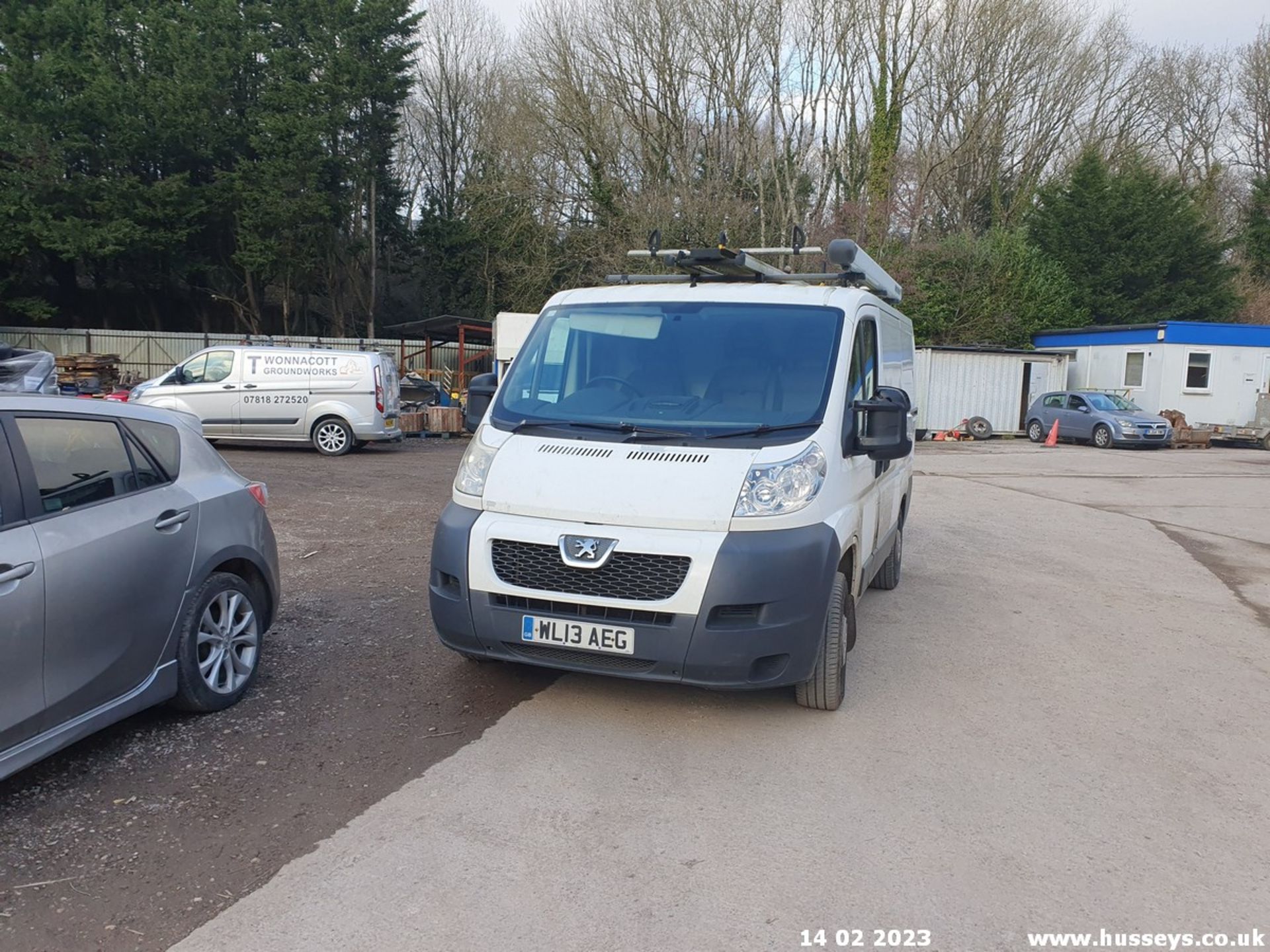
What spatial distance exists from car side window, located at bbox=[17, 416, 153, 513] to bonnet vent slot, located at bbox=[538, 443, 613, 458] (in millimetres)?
1818

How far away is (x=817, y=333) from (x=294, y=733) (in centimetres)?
330

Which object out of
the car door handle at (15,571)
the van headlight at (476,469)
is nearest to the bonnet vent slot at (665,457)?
the van headlight at (476,469)

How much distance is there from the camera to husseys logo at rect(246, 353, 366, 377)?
54.4 feet

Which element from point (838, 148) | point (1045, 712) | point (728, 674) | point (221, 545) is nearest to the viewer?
point (728, 674)

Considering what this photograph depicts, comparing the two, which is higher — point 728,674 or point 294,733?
point 728,674

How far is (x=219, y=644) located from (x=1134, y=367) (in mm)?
31291

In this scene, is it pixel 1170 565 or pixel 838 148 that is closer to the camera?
pixel 1170 565

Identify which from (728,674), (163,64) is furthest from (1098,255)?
(728,674)

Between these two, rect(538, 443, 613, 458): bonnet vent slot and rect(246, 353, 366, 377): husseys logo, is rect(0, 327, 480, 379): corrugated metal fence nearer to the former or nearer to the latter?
rect(246, 353, 366, 377): husseys logo

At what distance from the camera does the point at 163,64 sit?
112 feet

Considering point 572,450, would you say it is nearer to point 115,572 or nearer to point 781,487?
point 781,487

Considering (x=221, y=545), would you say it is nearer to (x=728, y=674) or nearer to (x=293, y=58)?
(x=728, y=674)

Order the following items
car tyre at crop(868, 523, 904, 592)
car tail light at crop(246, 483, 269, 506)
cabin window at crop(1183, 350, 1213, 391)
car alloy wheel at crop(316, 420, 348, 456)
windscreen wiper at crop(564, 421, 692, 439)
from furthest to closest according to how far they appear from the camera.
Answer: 1. cabin window at crop(1183, 350, 1213, 391)
2. car alloy wheel at crop(316, 420, 348, 456)
3. car tyre at crop(868, 523, 904, 592)
4. car tail light at crop(246, 483, 269, 506)
5. windscreen wiper at crop(564, 421, 692, 439)

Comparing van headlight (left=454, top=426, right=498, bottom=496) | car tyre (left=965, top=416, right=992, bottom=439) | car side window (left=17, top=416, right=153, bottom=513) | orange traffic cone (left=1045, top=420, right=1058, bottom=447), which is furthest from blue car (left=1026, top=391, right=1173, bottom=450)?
car side window (left=17, top=416, right=153, bottom=513)
